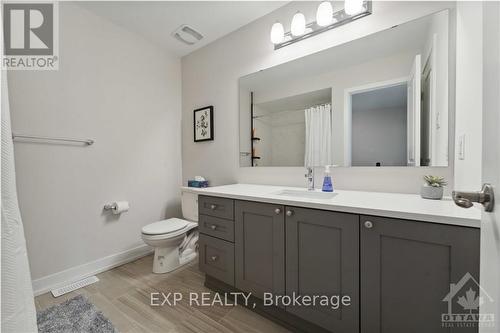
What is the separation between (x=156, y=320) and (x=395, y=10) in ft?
8.32

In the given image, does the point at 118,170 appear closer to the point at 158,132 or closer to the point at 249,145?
the point at 158,132

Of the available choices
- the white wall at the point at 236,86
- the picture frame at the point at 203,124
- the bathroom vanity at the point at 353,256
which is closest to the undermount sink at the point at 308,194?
the bathroom vanity at the point at 353,256

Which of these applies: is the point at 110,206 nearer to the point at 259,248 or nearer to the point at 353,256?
the point at 259,248

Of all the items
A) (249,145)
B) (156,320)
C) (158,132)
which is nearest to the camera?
(156,320)

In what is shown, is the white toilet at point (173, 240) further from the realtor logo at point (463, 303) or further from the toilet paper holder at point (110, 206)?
the realtor logo at point (463, 303)

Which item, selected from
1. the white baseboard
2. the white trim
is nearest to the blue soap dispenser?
the white trim

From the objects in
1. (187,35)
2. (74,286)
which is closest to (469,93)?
(187,35)

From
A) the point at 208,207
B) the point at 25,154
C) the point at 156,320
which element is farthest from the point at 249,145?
the point at 25,154

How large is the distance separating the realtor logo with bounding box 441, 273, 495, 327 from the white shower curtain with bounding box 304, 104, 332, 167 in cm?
97

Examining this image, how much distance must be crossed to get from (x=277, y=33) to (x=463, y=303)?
1.99 meters

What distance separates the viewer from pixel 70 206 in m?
1.78

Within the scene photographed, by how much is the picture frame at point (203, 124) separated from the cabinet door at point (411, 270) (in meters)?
1.81

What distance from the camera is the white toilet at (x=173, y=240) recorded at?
1.81 metres

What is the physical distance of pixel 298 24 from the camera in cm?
163
